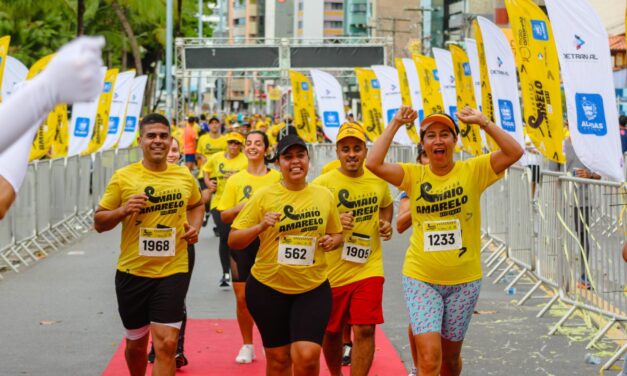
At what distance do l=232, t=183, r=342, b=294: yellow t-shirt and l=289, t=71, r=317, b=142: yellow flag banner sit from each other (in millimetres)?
23468

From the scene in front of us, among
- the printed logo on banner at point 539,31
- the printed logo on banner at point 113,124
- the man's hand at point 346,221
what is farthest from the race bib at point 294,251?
the printed logo on banner at point 113,124

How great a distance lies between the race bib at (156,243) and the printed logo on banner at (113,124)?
705 inches

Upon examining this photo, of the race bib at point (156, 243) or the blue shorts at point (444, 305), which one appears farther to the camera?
the race bib at point (156, 243)

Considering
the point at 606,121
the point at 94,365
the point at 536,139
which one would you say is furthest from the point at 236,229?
the point at 536,139

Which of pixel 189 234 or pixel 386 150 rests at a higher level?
pixel 386 150

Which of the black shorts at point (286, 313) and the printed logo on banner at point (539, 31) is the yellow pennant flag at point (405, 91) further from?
the black shorts at point (286, 313)

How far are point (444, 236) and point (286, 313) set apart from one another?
1.01 m

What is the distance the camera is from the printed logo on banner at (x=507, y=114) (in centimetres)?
1270

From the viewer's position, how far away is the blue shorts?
21.7ft

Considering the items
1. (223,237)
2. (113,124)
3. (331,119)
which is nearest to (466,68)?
(223,237)

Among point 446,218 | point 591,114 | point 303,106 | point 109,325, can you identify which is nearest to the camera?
point 446,218

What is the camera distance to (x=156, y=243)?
713 cm

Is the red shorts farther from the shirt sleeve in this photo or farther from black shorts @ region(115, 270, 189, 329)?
the shirt sleeve

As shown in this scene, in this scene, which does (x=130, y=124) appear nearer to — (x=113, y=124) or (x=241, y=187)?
(x=113, y=124)
